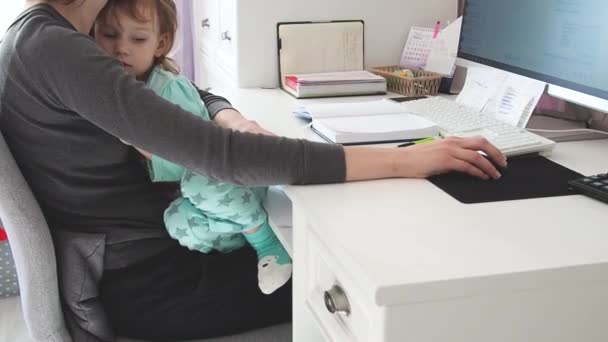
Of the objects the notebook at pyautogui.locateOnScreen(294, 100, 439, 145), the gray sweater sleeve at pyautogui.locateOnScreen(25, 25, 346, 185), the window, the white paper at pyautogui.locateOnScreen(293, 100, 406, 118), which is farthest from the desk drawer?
the window

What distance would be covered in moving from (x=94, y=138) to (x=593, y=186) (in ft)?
2.50

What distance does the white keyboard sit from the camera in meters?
1.14

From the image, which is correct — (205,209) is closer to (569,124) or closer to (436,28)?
(569,124)

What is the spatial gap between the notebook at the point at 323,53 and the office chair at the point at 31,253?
2.75 feet

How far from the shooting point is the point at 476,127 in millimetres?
1261

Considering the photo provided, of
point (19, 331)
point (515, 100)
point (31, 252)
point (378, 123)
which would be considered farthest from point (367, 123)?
point (19, 331)

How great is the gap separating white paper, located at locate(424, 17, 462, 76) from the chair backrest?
1117mm

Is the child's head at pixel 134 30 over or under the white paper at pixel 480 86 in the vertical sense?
over

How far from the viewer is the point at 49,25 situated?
3.19 feet

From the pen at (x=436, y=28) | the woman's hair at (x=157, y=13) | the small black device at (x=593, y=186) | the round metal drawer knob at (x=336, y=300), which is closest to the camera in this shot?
the round metal drawer knob at (x=336, y=300)

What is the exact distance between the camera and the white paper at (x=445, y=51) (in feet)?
5.59

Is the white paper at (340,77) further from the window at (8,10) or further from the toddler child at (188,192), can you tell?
the window at (8,10)

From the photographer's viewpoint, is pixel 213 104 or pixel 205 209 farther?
pixel 213 104

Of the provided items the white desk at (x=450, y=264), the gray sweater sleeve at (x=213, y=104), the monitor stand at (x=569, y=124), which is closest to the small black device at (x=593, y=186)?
the white desk at (x=450, y=264)
